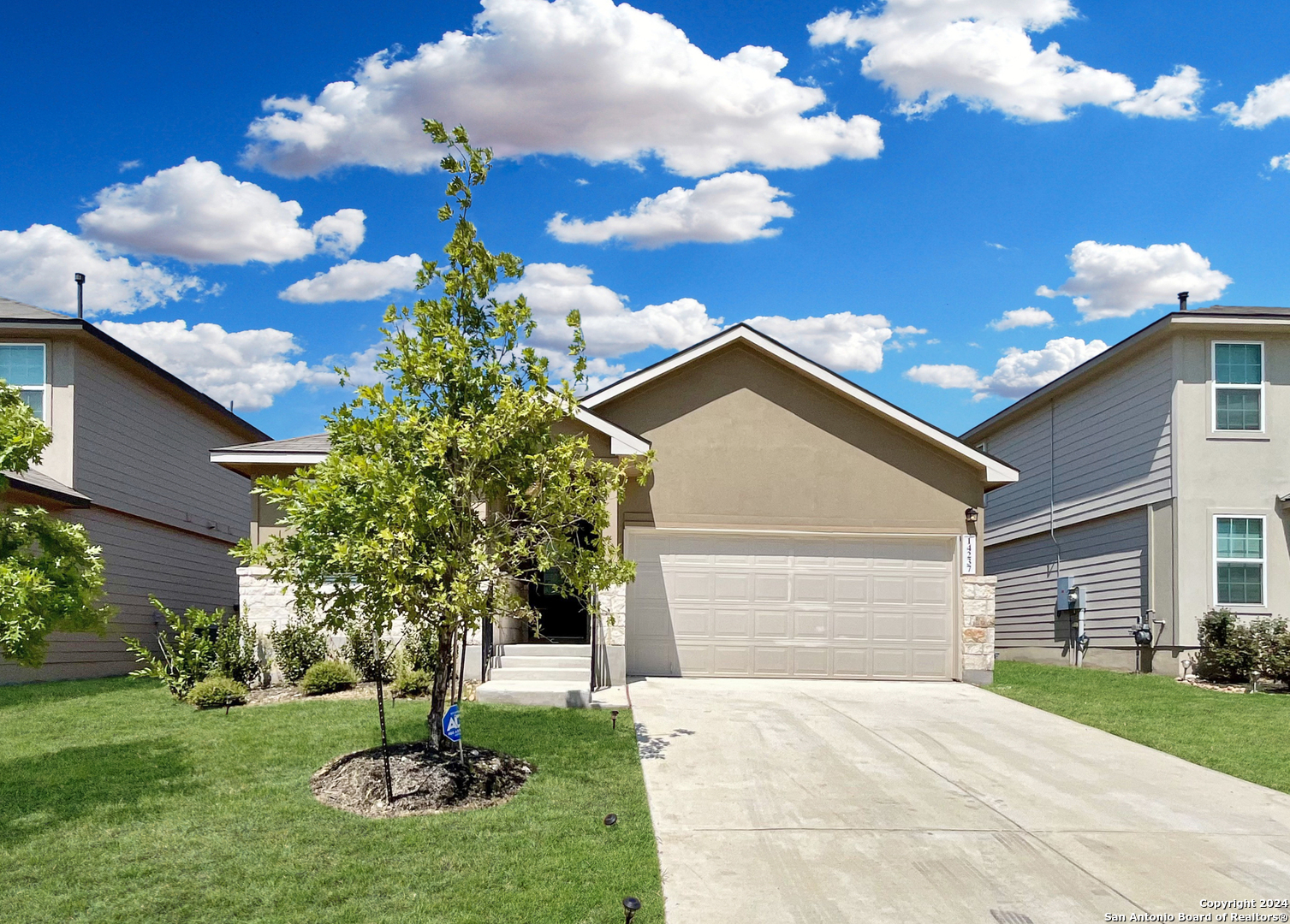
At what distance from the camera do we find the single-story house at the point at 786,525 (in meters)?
13.9

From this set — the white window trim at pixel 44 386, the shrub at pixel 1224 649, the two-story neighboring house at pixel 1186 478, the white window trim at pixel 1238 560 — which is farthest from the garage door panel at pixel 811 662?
the white window trim at pixel 44 386

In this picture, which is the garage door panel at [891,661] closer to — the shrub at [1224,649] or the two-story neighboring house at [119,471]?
the shrub at [1224,649]

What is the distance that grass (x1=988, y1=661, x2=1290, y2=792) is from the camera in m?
9.02

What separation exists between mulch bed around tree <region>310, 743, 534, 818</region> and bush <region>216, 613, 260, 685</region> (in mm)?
5156

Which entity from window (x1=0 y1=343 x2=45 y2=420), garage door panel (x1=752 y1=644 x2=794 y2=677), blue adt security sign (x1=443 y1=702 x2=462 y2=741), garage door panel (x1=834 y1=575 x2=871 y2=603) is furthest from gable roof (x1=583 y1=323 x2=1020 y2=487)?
window (x1=0 y1=343 x2=45 y2=420)

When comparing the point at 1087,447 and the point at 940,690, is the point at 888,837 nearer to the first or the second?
the point at 940,690

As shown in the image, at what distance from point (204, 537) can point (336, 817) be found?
14.8 metres

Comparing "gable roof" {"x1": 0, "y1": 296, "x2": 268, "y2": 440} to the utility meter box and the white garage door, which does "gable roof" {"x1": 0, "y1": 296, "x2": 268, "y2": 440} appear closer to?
the white garage door

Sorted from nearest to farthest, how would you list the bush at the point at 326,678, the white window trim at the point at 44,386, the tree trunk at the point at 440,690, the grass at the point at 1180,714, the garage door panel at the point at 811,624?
1. the tree trunk at the point at 440,690
2. the grass at the point at 1180,714
3. the bush at the point at 326,678
4. the garage door panel at the point at 811,624
5. the white window trim at the point at 44,386

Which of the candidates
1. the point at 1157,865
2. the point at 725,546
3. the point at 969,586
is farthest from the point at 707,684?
the point at 1157,865

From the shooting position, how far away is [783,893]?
5348mm

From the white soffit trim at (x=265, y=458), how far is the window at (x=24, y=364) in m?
3.46

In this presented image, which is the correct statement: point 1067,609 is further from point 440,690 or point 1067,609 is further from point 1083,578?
point 440,690

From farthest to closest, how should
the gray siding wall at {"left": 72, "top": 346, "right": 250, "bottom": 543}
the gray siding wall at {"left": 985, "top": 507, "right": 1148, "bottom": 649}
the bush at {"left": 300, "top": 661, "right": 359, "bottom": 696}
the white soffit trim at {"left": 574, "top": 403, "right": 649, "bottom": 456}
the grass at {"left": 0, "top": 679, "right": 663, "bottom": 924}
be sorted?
the gray siding wall at {"left": 985, "top": 507, "right": 1148, "bottom": 649}
the gray siding wall at {"left": 72, "top": 346, "right": 250, "bottom": 543}
the white soffit trim at {"left": 574, "top": 403, "right": 649, "bottom": 456}
the bush at {"left": 300, "top": 661, "right": 359, "bottom": 696}
the grass at {"left": 0, "top": 679, "right": 663, "bottom": 924}
